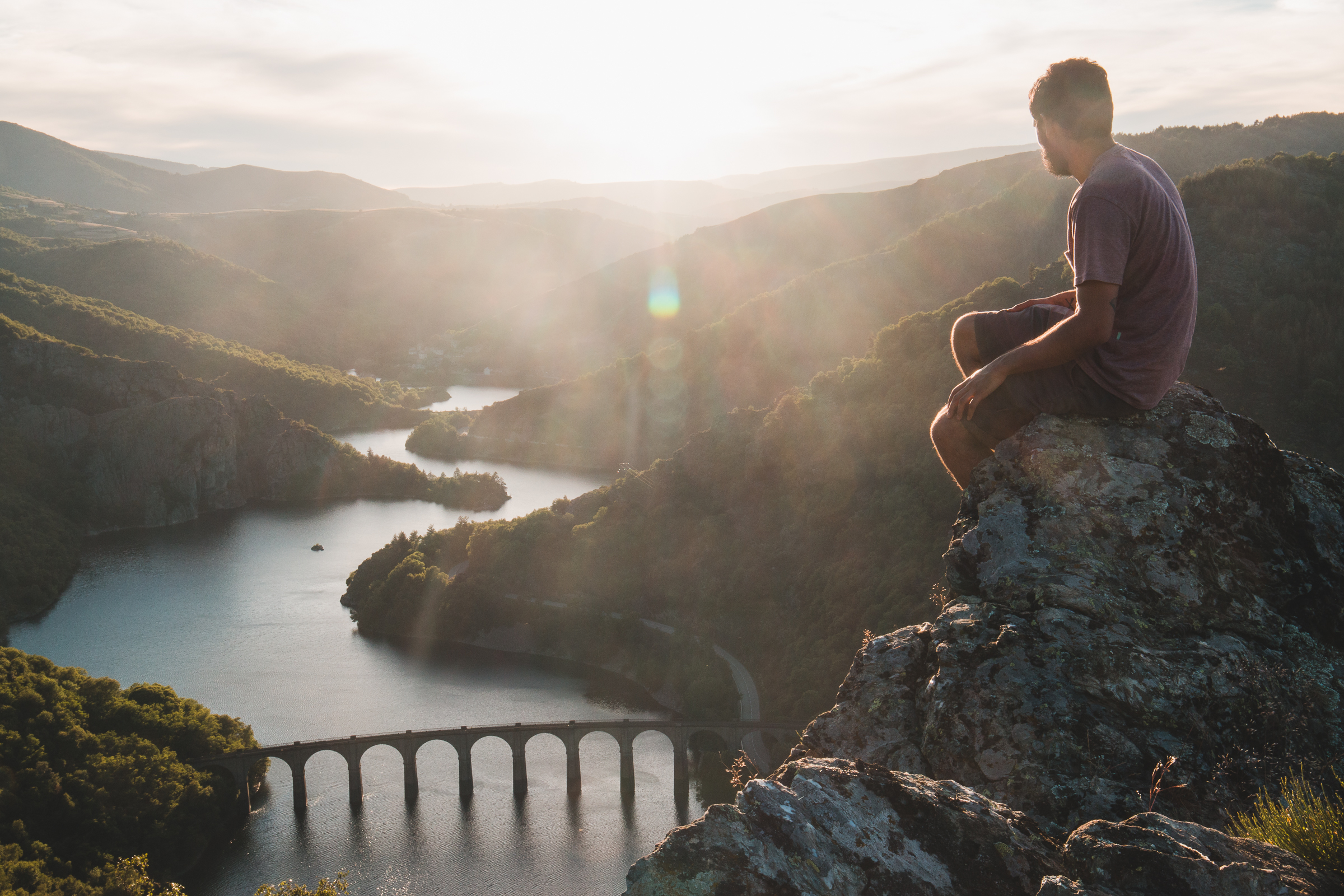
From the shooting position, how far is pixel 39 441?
378 ft

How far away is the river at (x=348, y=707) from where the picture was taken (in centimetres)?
3925

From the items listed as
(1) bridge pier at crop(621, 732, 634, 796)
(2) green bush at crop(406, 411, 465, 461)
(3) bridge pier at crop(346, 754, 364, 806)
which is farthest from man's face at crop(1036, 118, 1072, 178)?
(2) green bush at crop(406, 411, 465, 461)

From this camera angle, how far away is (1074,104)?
5117mm

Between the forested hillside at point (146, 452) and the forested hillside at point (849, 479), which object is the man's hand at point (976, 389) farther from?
the forested hillside at point (146, 452)

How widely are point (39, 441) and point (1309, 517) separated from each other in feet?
450

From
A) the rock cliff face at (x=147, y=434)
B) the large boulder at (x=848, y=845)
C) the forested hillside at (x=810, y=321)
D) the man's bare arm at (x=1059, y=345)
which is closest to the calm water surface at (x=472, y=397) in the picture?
the forested hillside at (x=810, y=321)

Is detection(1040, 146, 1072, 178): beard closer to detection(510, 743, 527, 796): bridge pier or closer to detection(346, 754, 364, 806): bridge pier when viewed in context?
A: detection(510, 743, 527, 796): bridge pier

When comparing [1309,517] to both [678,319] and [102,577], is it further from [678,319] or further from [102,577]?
[678,319]

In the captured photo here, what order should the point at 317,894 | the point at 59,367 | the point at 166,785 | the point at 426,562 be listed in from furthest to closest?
the point at 59,367
the point at 426,562
the point at 166,785
the point at 317,894

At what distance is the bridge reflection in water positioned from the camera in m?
45.1

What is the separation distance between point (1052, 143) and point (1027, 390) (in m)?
1.41

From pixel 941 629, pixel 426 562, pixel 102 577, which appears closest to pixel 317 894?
pixel 941 629

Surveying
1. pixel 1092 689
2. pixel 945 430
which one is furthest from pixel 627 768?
pixel 1092 689

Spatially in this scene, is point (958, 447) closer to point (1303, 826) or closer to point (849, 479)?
point (1303, 826)
